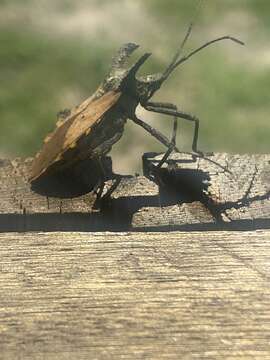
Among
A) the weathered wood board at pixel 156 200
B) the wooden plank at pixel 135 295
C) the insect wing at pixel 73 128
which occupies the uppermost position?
the insect wing at pixel 73 128

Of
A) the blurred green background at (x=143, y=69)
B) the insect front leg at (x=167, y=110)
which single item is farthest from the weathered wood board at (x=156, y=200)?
the blurred green background at (x=143, y=69)

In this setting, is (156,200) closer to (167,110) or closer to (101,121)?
(101,121)

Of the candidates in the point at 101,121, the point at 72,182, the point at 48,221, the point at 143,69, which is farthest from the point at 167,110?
the point at 143,69

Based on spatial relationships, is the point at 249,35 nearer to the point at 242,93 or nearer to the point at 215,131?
the point at 242,93

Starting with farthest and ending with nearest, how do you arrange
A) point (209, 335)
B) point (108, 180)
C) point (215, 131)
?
1. point (215, 131)
2. point (108, 180)
3. point (209, 335)

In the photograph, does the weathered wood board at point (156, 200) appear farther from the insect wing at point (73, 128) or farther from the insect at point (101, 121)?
the insect wing at point (73, 128)

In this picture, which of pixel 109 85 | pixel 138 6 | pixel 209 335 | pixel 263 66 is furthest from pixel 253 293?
pixel 138 6

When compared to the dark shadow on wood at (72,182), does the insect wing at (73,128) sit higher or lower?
higher

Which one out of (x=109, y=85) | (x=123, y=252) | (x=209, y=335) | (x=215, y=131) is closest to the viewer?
(x=209, y=335)

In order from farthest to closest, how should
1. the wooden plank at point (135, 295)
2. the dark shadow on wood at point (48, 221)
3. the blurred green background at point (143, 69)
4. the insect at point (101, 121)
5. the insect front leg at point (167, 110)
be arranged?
the blurred green background at point (143, 69) → the insect front leg at point (167, 110) → the insect at point (101, 121) → the dark shadow on wood at point (48, 221) → the wooden plank at point (135, 295)
